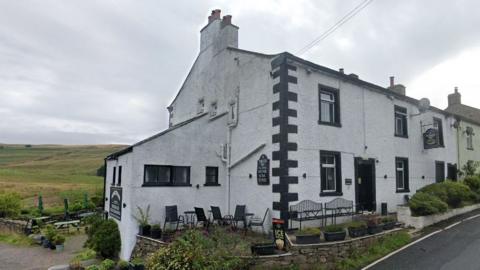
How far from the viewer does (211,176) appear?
40.3 ft

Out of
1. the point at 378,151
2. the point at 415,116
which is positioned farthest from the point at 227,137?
the point at 415,116

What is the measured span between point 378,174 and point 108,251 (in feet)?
36.7

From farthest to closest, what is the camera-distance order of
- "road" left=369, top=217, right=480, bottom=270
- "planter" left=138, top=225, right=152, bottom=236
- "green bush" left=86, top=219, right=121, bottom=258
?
1. "green bush" left=86, top=219, right=121, bottom=258
2. "planter" left=138, top=225, right=152, bottom=236
3. "road" left=369, top=217, right=480, bottom=270

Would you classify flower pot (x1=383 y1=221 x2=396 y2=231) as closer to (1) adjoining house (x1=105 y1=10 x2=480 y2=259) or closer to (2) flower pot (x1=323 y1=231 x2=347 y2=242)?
(1) adjoining house (x1=105 y1=10 x2=480 y2=259)

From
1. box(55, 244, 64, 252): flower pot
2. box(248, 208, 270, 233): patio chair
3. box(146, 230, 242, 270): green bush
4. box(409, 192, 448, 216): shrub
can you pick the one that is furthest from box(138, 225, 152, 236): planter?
box(409, 192, 448, 216): shrub

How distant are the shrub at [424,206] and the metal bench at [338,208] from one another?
227cm

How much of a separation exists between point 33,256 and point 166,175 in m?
7.79

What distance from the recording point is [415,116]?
15555mm

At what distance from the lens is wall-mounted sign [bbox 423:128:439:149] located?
14859 millimetres

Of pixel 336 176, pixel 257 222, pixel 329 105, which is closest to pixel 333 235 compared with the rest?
pixel 257 222

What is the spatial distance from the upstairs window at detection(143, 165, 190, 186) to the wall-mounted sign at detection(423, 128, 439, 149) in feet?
39.7

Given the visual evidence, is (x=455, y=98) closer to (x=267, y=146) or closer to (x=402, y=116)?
(x=402, y=116)

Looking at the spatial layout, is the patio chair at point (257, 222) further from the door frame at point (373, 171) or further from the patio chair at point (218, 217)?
the door frame at point (373, 171)

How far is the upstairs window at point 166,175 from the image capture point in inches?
419
